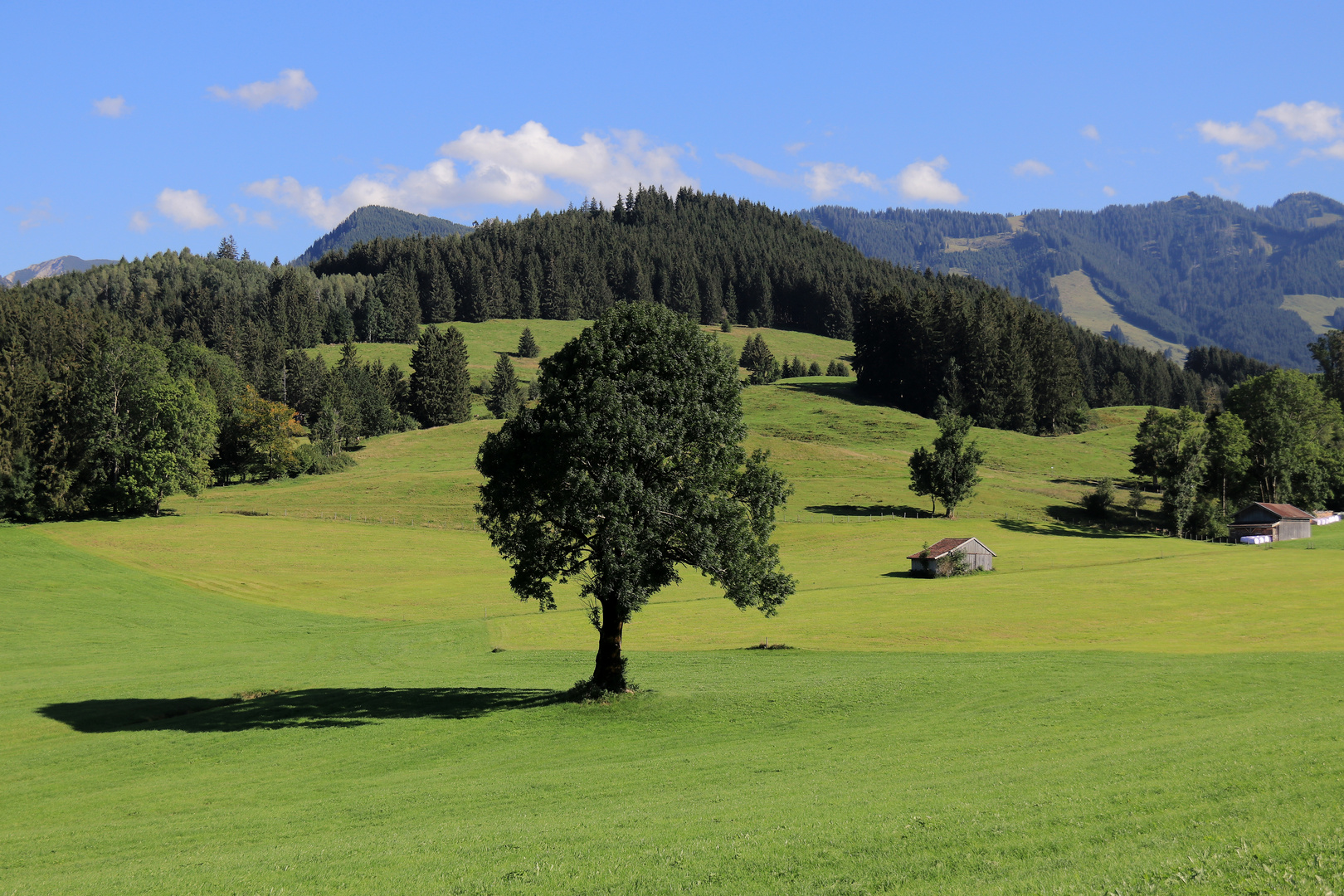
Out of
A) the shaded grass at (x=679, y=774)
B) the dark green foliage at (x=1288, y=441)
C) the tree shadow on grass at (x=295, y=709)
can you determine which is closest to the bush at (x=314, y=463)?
the shaded grass at (x=679, y=774)

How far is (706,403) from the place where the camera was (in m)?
34.1

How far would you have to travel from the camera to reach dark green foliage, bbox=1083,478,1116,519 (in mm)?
115312

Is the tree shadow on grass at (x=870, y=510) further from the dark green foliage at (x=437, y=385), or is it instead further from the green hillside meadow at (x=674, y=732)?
the dark green foliage at (x=437, y=385)

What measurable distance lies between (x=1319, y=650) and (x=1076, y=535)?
66.6 metres

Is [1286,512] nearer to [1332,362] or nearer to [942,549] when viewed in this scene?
[942,549]

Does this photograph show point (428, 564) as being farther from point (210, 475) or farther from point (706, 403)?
point (706, 403)

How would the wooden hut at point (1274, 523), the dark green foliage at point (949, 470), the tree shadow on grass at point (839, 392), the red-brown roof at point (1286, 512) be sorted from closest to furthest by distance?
the wooden hut at point (1274, 523)
the red-brown roof at point (1286, 512)
the dark green foliage at point (949, 470)
the tree shadow on grass at point (839, 392)

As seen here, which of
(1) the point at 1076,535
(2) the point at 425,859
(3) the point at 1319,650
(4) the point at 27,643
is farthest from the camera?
(1) the point at 1076,535

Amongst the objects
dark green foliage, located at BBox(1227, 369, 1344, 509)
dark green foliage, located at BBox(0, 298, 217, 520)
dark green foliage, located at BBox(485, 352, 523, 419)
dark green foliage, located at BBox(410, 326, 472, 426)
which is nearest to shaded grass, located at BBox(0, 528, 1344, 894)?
dark green foliage, located at BBox(0, 298, 217, 520)

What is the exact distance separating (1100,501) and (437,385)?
114 m

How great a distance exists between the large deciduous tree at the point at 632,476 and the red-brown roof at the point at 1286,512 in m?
97.4

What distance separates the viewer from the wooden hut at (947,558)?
264 feet

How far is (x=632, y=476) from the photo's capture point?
1277 inches

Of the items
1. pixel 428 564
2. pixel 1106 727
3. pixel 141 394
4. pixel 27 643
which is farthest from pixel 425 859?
pixel 141 394
